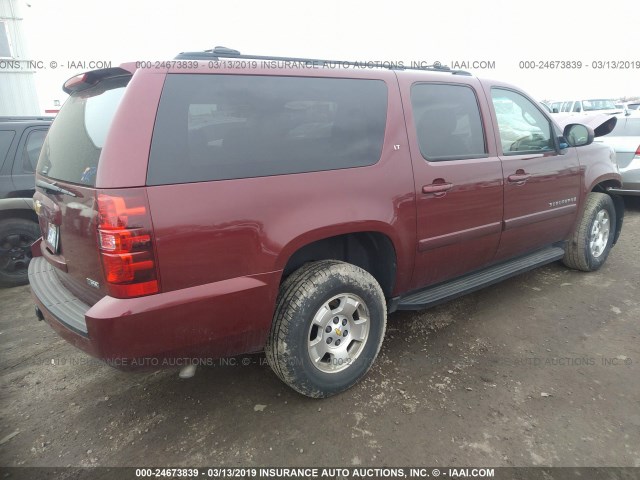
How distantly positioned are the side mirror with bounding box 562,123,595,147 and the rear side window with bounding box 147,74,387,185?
2.13 meters

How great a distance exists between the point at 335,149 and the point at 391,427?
1537 millimetres

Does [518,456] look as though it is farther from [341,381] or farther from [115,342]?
[115,342]

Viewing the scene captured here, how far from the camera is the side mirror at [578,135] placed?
12.0 ft

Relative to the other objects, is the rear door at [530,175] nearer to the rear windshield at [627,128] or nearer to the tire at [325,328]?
the tire at [325,328]

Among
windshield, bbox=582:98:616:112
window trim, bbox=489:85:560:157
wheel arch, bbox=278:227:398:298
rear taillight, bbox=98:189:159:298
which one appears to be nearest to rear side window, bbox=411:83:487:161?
window trim, bbox=489:85:560:157

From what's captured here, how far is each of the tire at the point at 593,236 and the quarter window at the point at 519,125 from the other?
953 mm

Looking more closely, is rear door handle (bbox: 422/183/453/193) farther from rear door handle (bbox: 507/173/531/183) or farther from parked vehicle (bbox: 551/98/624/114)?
parked vehicle (bbox: 551/98/624/114)

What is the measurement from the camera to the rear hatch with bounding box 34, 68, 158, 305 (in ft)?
5.65

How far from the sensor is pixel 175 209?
5.85ft

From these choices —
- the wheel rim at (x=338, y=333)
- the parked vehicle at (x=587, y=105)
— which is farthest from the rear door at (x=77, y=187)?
the parked vehicle at (x=587, y=105)

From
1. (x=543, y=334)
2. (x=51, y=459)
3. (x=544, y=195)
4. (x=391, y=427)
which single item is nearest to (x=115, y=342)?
(x=51, y=459)

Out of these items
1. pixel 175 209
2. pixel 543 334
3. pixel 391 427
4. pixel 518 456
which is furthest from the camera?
pixel 543 334

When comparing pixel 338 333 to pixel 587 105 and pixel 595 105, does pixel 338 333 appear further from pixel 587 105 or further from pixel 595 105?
pixel 595 105

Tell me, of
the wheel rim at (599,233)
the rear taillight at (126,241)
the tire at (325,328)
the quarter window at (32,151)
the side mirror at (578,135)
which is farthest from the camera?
the quarter window at (32,151)
